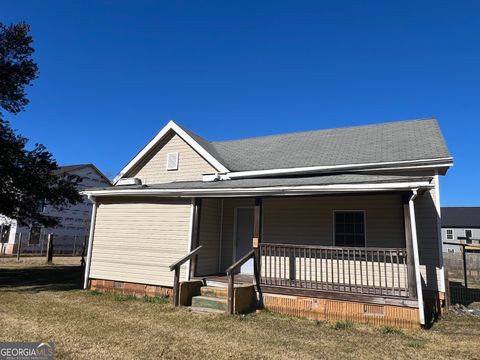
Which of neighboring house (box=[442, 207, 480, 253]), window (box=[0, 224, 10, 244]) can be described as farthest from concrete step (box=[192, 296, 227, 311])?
neighboring house (box=[442, 207, 480, 253])

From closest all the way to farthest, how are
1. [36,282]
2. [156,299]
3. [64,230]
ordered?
[156,299] → [36,282] → [64,230]

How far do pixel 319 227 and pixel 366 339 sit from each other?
13.0 ft

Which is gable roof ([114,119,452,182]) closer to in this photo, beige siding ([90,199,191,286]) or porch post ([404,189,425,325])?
porch post ([404,189,425,325])

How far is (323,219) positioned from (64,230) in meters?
28.2

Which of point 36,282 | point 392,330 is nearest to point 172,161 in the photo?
point 36,282

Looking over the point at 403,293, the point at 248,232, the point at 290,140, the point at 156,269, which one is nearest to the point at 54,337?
the point at 156,269

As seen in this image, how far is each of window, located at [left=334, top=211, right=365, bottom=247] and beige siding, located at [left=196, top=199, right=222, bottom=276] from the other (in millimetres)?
3907

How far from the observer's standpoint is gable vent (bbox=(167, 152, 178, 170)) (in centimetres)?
1341

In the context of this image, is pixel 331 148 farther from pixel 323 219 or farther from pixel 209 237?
pixel 209 237

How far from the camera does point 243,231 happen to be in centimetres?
1158

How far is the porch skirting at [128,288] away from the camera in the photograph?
10414 mm

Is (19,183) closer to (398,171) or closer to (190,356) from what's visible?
(190,356)

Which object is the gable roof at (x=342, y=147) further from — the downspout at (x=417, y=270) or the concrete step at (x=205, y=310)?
the concrete step at (x=205, y=310)

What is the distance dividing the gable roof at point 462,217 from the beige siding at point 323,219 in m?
41.7
